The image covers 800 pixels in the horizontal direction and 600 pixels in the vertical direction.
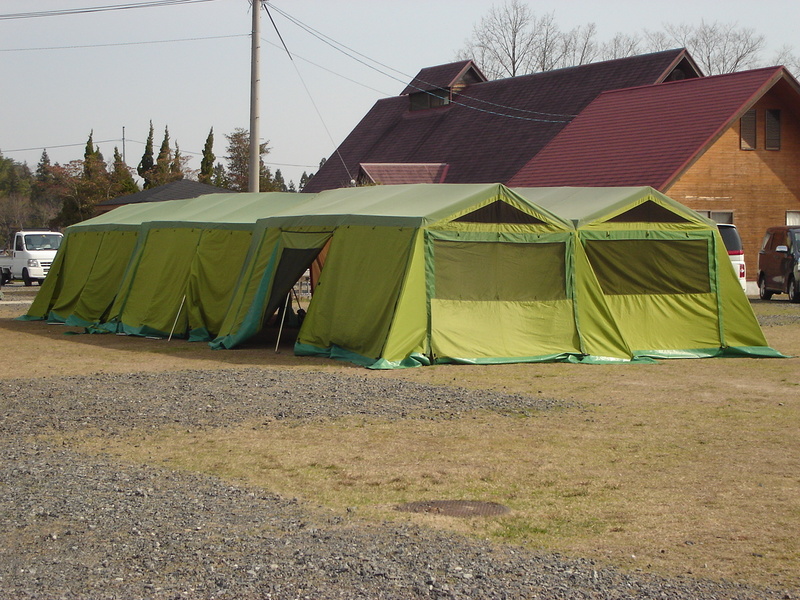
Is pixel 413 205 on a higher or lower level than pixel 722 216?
lower

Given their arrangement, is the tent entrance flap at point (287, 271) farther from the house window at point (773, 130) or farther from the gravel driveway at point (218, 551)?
the house window at point (773, 130)

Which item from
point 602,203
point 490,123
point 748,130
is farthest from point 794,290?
point 490,123

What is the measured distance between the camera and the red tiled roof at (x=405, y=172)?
107ft

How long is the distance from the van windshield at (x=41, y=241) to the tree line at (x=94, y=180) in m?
9.80

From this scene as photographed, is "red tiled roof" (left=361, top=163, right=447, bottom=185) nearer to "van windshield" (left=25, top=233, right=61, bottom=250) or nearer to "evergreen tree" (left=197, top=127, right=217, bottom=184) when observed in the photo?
"van windshield" (left=25, top=233, right=61, bottom=250)

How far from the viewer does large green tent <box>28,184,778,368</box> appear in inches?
518

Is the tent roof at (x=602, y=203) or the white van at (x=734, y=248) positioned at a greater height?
the tent roof at (x=602, y=203)

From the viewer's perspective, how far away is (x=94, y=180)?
183 feet

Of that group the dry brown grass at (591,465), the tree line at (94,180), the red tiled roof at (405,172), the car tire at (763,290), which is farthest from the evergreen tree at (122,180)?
the dry brown grass at (591,465)

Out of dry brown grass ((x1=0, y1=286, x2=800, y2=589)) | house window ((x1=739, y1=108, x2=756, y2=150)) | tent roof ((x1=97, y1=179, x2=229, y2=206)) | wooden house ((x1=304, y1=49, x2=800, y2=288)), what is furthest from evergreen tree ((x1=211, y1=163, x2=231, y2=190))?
dry brown grass ((x1=0, y1=286, x2=800, y2=589))

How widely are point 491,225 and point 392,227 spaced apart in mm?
1320

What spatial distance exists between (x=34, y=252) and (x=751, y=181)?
21972 mm

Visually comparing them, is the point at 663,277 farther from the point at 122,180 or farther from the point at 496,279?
the point at 122,180

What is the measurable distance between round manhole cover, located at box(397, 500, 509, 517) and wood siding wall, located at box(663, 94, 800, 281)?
2056cm
